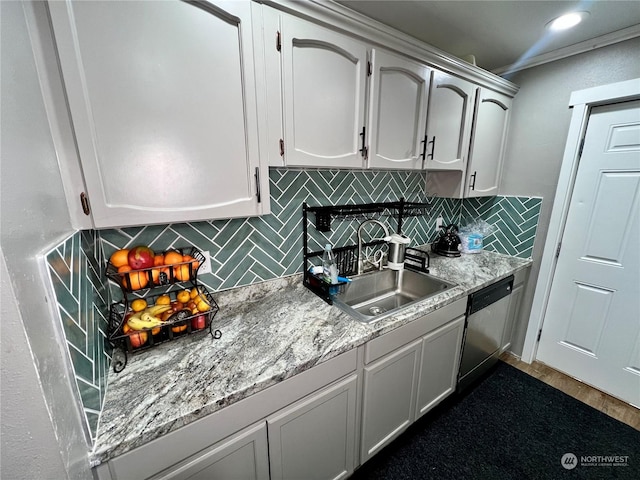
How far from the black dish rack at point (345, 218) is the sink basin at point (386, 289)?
0.08 meters

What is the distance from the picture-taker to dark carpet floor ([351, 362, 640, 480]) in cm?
134

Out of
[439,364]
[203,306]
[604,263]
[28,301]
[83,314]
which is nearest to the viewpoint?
[28,301]

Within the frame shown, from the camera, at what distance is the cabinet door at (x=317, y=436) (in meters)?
0.94

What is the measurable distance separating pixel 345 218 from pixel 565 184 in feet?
5.19

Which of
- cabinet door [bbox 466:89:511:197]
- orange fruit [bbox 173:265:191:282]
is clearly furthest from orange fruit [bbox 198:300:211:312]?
cabinet door [bbox 466:89:511:197]

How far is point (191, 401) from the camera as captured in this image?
74 centimetres

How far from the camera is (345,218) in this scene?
1.68 meters

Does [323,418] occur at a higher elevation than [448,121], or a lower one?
lower

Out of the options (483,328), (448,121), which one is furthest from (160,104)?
(483,328)

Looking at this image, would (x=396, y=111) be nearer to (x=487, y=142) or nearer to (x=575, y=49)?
(x=487, y=142)

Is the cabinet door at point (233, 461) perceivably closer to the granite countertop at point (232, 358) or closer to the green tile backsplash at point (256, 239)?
the granite countertop at point (232, 358)

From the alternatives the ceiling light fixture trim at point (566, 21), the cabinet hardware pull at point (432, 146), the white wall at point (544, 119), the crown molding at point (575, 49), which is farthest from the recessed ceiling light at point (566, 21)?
the cabinet hardware pull at point (432, 146)

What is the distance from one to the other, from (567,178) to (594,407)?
1.56 meters

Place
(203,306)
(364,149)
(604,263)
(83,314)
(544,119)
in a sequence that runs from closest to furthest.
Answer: (83,314) < (203,306) < (364,149) < (604,263) < (544,119)
